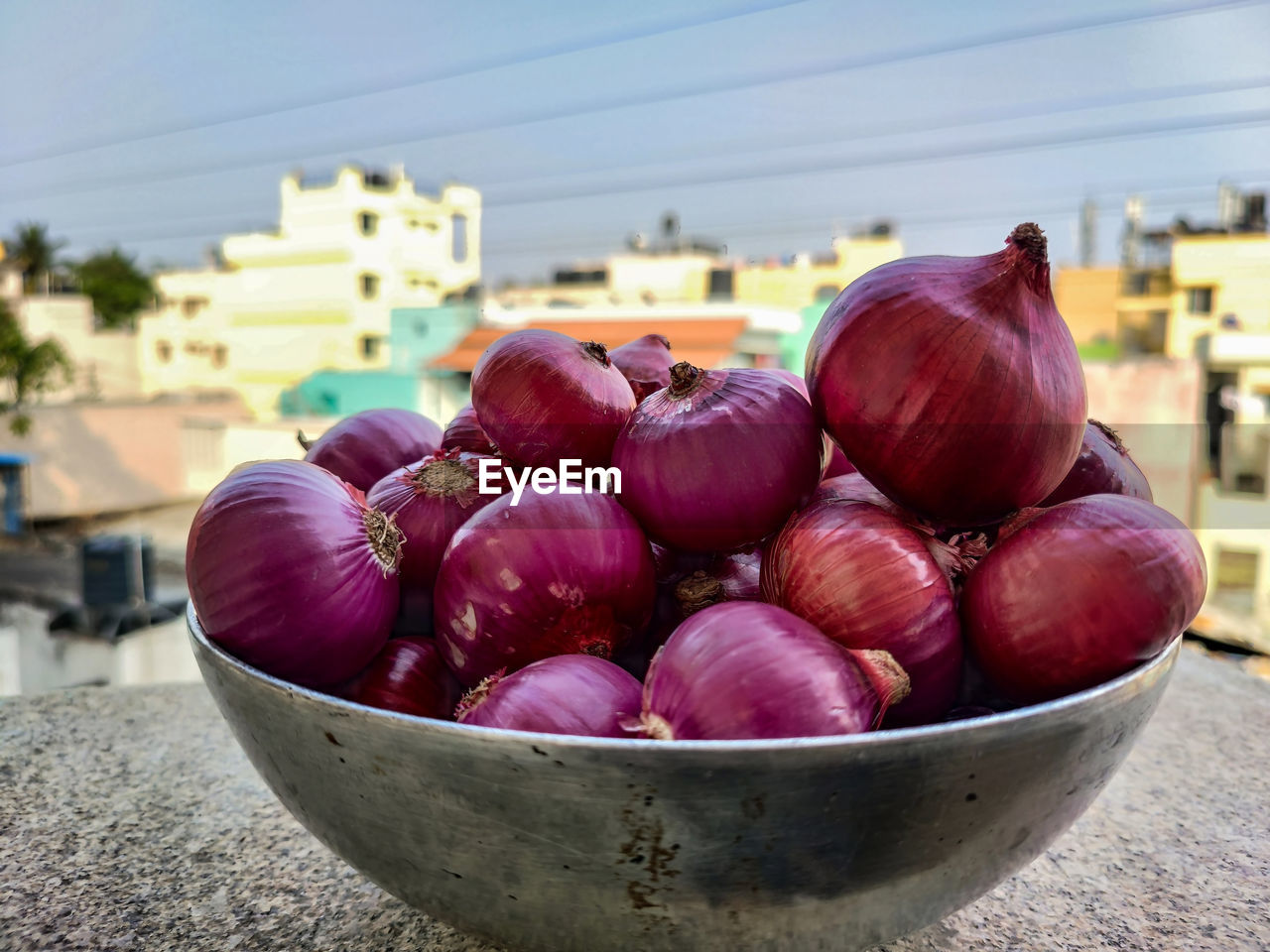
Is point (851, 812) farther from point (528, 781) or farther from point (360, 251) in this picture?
point (360, 251)

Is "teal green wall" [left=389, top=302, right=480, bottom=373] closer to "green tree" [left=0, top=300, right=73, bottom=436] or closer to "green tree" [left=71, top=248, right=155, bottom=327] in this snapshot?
"green tree" [left=0, top=300, right=73, bottom=436]

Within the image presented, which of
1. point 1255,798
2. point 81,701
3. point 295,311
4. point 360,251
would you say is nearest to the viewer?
point 1255,798

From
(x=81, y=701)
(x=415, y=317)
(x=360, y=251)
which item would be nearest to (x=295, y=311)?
(x=360, y=251)

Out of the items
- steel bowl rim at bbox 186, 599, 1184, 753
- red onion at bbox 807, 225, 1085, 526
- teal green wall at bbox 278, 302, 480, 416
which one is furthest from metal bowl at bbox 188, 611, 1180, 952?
teal green wall at bbox 278, 302, 480, 416

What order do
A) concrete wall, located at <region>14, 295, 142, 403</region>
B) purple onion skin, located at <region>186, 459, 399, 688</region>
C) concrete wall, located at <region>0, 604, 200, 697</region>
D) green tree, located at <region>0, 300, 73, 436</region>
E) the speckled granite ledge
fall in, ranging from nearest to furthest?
purple onion skin, located at <region>186, 459, 399, 688</region>
the speckled granite ledge
concrete wall, located at <region>0, 604, 200, 697</region>
green tree, located at <region>0, 300, 73, 436</region>
concrete wall, located at <region>14, 295, 142, 403</region>

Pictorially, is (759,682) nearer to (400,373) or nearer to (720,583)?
(720,583)

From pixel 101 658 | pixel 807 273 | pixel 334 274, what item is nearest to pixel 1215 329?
pixel 807 273
